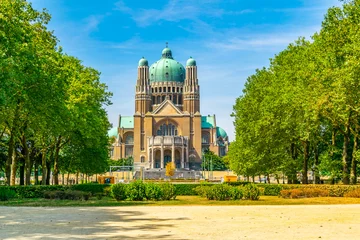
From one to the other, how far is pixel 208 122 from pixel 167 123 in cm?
1827

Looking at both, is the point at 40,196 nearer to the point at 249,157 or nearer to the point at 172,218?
the point at 172,218

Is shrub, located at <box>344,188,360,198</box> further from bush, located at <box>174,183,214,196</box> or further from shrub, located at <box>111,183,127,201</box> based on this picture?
shrub, located at <box>111,183,127,201</box>

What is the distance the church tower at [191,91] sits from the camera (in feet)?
393

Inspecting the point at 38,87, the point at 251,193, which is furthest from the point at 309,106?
the point at 38,87

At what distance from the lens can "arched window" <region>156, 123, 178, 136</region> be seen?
11831cm

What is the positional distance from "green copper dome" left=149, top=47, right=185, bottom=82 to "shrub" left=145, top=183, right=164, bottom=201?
10034cm

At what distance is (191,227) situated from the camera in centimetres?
1400

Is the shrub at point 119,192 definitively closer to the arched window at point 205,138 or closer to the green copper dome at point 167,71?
the green copper dome at point 167,71

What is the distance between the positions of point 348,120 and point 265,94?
10.0m

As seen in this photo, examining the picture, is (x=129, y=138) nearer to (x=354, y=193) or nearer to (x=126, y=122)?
(x=126, y=122)

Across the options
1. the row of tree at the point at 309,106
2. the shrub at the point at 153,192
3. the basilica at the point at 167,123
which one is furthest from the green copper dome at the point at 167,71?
the shrub at the point at 153,192

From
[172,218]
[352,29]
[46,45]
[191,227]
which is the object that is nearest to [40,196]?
[46,45]

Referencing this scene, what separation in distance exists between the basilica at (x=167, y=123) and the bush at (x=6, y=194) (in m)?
81.8

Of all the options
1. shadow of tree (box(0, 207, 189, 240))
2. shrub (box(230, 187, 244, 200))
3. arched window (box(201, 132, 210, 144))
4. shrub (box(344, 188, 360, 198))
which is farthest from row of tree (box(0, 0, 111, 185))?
arched window (box(201, 132, 210, 144))
